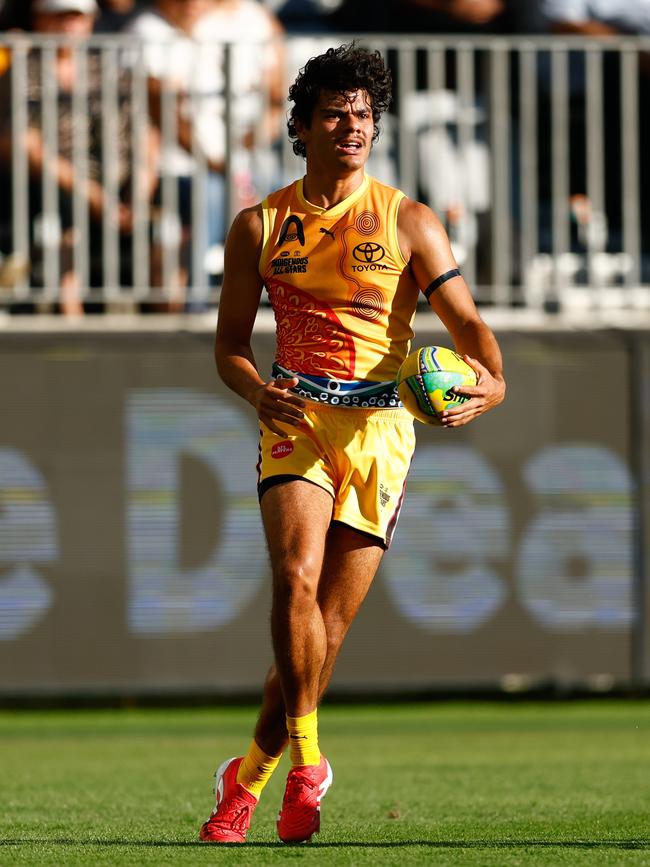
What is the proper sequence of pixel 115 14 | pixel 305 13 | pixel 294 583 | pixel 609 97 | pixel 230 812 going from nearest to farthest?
pixel 294 583 → pixel 230 812 → pixel 609 97 → pixel 115 14 → pixel 305 13

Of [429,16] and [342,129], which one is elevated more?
[429,16]

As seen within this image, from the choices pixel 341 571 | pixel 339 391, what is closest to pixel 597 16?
pixel 339 391

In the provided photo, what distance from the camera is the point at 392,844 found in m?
5.39

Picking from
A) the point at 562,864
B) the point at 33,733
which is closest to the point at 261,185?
the point at 33,733

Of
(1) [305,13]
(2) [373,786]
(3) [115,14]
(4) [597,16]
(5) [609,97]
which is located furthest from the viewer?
(1) [305,13]

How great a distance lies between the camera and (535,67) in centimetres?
1192

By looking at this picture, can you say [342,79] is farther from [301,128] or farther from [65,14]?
[65,14]

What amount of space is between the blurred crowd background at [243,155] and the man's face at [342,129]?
5768 millimetres

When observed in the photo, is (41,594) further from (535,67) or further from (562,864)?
(562,864)

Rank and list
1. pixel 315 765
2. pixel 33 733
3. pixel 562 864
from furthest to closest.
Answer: pixel 33 733 → pixel 315 765 → pixel 562 864

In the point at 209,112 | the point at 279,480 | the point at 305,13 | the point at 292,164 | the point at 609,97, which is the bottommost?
the point at 279,480

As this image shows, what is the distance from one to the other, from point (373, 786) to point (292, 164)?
5.23 meters

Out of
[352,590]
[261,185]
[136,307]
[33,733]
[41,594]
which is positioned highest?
[261,185]

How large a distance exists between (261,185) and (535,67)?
215 centimetres
